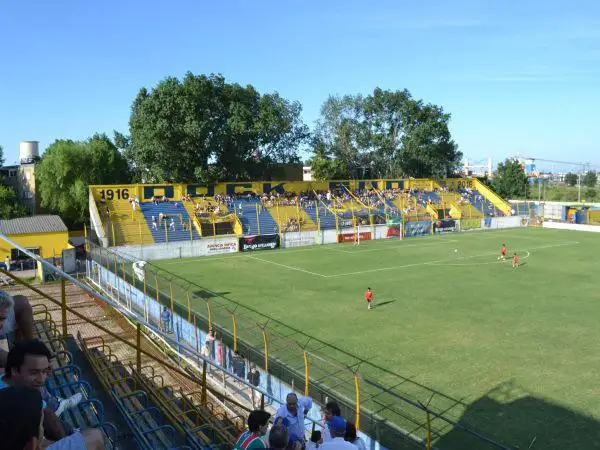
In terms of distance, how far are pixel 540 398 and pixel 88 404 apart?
1214 cm

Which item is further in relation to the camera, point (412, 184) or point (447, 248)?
point (412, 184)

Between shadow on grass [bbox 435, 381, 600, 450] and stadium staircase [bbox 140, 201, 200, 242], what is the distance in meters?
32.2

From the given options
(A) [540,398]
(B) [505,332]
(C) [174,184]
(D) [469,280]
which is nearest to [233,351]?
(A) [540,398]

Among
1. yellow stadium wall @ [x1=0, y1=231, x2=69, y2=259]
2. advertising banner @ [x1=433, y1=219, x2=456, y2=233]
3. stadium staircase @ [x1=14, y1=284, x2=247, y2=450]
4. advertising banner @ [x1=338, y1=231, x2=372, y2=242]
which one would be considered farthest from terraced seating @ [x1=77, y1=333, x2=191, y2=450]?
advertising banner @ [x1=433, y1=219, x2=456, y2=233]

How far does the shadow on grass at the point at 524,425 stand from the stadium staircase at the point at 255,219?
3375 cm

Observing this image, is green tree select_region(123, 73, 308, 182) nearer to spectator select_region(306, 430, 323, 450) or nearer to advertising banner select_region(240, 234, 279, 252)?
advertising banner select_region(240, 234, 279, 252)

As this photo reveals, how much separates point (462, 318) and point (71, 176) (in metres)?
43.4

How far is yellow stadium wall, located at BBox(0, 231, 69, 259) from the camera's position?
34.8m

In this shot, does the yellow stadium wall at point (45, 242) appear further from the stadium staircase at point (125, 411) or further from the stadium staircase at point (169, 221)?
the stadium staircase at point (125, 411)

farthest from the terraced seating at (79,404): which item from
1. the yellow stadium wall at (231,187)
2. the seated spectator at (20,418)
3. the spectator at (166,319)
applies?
the yellow stadium wall at (231,187)

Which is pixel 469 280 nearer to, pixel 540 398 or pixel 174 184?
pixel 540 398

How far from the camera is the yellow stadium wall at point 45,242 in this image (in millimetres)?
34781

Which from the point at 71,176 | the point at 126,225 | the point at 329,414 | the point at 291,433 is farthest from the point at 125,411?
the point at 71,176

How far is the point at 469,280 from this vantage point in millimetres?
30297
